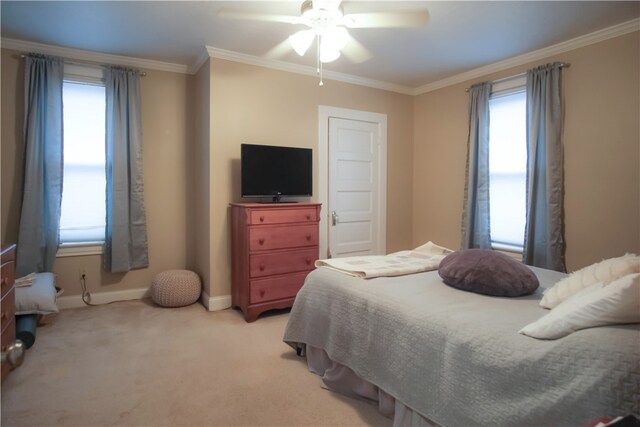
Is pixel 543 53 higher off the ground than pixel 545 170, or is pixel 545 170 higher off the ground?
pixel 543 53

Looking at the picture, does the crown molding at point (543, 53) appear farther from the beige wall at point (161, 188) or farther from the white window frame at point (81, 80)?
the white window frame at point (81, 80)

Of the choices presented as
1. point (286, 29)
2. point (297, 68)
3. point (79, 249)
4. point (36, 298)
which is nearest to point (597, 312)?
point (286, 29)

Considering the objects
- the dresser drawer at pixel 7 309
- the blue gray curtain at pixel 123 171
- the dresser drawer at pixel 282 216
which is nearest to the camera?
the dresser drawer at pixel 7 309

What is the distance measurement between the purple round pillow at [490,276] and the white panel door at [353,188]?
7.63ft

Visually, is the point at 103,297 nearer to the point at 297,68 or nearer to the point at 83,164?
the point at 83,164

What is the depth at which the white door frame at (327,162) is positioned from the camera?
4062mm

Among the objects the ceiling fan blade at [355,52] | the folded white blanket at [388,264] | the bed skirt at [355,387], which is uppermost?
the ceiling fan blade at [355,52]

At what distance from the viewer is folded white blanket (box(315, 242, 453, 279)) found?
2.18m

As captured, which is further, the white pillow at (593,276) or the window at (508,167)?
the window at (508,167)

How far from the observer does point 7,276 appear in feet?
7.29

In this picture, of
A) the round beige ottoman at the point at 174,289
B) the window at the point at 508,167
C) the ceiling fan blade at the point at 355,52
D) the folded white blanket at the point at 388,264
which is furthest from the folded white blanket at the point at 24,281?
the window at the point at 508,167

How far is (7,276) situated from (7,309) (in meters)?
0.21

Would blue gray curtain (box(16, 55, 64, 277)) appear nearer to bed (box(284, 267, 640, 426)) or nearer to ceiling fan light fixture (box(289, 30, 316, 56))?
ceiling fan light fixture (box(289, 30, 316, 56))

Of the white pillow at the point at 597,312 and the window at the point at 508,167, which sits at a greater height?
the window at the point at 508,167
